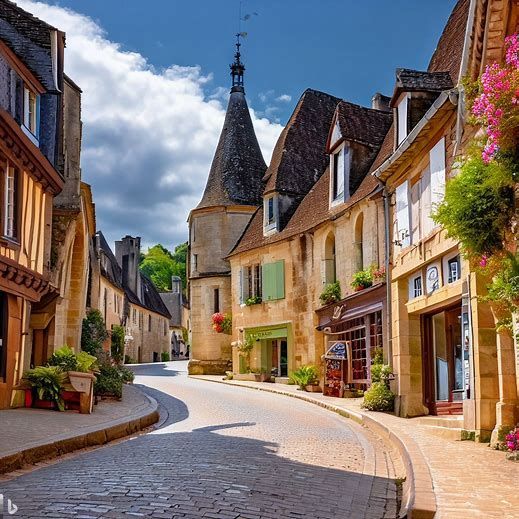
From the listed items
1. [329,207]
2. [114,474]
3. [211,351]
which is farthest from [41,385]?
[211,351]

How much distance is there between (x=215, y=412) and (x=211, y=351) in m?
17.4

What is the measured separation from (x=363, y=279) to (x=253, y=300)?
9.50 metres

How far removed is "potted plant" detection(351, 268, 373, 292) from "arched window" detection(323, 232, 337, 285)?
367 cm

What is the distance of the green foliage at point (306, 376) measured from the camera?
21.7m

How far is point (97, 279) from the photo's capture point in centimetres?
2308

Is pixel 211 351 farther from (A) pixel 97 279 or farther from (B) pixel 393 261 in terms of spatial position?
(B) pixel 393 261

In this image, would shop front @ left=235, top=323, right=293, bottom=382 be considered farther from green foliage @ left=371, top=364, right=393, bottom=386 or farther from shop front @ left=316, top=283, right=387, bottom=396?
green foliage @ left=371, top=364, right=393, bottom=386

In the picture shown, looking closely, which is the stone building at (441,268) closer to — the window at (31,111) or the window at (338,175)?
the window at (338,175)

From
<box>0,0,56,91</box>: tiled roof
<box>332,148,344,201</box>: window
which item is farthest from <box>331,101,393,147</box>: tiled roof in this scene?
<box>0,0,56,91</box>: tiled roof

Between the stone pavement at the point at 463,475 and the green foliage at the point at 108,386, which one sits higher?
the green foliage at the point at 108,386

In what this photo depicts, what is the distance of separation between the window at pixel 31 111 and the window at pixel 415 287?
26.2 feet

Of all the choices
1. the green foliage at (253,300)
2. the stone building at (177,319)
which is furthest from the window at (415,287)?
the stone building at (177,319)

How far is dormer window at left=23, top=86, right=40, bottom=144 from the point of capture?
13.7m

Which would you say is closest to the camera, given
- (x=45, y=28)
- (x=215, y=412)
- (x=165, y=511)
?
(x=165, y=511)
